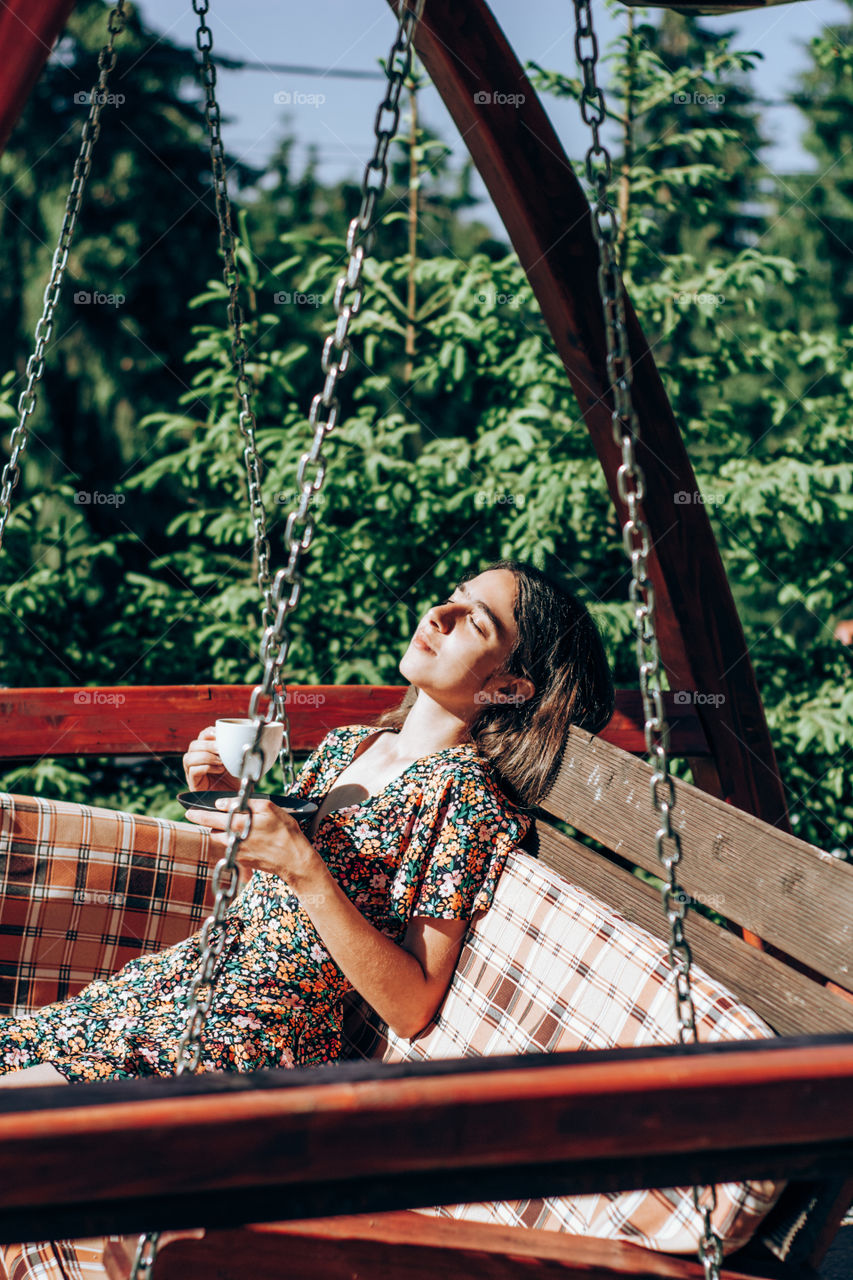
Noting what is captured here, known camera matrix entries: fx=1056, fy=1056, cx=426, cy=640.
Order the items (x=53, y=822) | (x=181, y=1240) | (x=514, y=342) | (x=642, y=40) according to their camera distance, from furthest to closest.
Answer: (x=514, y=342), (x=642, y=40), (x=53, y=822), (x=181, y=1240)

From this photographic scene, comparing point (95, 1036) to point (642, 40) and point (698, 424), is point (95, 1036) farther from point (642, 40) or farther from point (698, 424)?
point (642, 40)

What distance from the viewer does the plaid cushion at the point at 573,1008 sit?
3.59 ft

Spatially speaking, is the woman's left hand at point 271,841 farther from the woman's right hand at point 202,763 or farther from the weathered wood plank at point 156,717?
the weathered wood plank at point 156,717

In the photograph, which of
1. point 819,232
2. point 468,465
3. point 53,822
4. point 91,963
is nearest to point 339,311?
point 53,822

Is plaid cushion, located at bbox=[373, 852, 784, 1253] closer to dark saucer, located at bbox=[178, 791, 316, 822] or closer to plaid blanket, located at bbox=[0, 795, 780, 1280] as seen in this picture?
plaid blanket, located at bbox=[0, 795, 780, 1280]

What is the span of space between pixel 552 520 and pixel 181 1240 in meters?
2.97

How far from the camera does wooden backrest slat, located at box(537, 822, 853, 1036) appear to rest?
1.20 metres

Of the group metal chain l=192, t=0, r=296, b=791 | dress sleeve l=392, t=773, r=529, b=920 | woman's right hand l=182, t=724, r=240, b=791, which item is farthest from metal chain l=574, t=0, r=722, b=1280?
woman's right hand l=182, t=724, r=240, b=791

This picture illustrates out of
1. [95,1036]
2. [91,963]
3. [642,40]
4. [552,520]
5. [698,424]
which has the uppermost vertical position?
[642,40]

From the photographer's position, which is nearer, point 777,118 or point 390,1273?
point 390,1273

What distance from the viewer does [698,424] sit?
3.79 meters

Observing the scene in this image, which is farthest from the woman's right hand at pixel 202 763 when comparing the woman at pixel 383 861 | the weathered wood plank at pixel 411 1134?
the weathered wood plank at pixel 411 1134

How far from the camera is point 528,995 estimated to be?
1.44 meters

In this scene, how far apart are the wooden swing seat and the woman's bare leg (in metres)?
0.29
